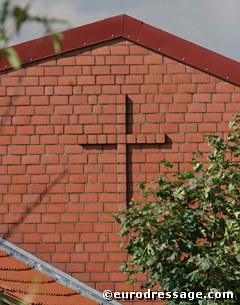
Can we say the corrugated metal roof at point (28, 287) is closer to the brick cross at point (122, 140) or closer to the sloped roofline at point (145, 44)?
the brick cross at point (122, 140)

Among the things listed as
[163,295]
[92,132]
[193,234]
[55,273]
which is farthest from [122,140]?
[163,295]

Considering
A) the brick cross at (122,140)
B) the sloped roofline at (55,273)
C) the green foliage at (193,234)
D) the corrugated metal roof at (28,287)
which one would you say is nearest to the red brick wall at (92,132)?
the brick cross at (122,140)

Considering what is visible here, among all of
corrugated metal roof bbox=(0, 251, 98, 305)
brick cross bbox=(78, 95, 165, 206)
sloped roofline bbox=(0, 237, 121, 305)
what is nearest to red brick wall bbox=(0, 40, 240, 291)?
brick cross bbox=(78, 95, 165, 206)

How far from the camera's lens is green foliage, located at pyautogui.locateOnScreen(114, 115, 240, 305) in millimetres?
7328

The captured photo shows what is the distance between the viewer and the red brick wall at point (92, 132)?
9133 mm

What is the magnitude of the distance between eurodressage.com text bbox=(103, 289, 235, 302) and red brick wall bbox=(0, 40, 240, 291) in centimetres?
44

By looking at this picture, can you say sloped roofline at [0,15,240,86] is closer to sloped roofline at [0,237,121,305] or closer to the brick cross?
the brick cross

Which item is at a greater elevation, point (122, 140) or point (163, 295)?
point (122, 140)

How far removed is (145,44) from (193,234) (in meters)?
2.66

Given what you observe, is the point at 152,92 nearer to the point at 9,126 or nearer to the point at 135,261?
the point at 9,126

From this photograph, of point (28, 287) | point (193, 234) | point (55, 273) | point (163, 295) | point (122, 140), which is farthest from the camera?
point (122, 140)

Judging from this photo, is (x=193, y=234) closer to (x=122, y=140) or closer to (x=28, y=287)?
(x=28, y=287)

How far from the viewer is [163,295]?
7898 mm

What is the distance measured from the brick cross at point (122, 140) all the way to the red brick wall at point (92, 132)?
1 centimetres
